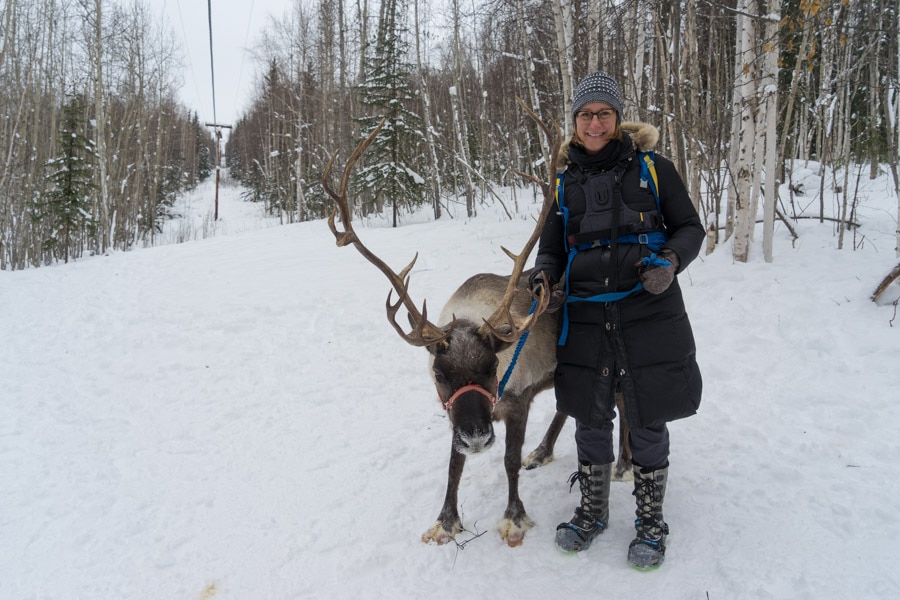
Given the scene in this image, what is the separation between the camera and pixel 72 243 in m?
15.0

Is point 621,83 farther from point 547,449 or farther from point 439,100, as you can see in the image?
point 439,100

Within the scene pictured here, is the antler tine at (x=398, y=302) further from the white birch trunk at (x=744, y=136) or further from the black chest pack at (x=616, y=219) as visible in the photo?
the white birch trunk at (x=744, y=136)

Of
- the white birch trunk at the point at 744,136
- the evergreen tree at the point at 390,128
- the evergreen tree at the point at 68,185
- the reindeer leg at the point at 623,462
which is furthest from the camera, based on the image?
the evergreen tree at the point at 390,128

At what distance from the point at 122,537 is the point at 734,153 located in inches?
298

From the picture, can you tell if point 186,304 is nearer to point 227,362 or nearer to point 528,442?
point 227,362

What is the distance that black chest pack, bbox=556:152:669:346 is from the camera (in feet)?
7.37

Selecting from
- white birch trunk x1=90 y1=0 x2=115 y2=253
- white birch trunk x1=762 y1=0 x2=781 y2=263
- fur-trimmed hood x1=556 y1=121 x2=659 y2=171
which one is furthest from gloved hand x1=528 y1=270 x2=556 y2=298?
white birch trunk x1=90 y1=0 x2=115 y2=253


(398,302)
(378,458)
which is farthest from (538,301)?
(378,458)

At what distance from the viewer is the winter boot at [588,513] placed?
2.53 m

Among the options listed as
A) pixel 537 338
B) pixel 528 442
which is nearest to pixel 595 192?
pixel 537 338

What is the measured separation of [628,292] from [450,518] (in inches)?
62.8

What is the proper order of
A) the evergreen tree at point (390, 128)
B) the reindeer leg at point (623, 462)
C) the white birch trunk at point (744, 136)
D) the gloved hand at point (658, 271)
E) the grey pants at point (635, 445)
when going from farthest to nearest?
1. the evergreen tree at point (390, 128)
2. the white birch trunk at point (744, 136)
3. the reindeer leg at point (623, 462)
4. the grey pants at point (635, 445)
5. the gloved hand at point (658, 271)

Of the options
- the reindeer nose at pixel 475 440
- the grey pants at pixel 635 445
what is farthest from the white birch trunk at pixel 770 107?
the reindeer nose at pixel 475 440

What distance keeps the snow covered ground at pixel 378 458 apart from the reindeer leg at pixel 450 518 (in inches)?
2.9
